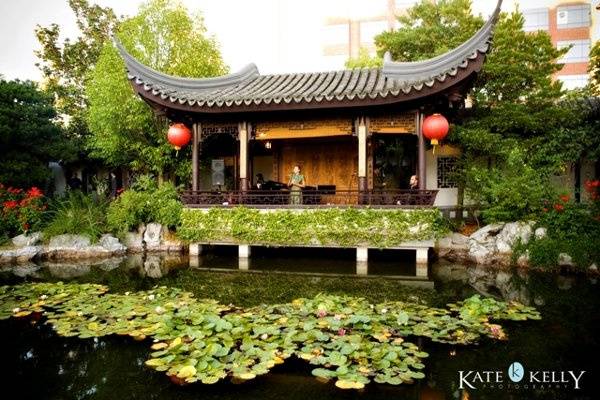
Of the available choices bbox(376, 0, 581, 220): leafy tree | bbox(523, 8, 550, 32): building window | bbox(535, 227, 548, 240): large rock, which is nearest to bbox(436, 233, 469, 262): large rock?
bbox(376, 0, 581, 220): leafy tree

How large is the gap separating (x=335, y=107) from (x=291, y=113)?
1.18 m

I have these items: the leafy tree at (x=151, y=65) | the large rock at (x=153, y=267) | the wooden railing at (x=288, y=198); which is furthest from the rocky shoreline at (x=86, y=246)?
the leafy tree at (x=151, y=65)

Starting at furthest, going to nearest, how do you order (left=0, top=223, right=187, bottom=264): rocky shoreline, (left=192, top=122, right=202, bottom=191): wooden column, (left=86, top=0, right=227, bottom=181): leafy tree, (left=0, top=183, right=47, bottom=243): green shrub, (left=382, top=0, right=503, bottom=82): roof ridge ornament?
(left=86, top=0, right=227, bottom=181): leafy tree < (left=192, top=122, right=202, bottom=191): wooden column < (left=0, top=183, right=47, bottom=243): green shrub < (left=0, top=223, right=187, bottom=264): rocky shoreline < (left=382, top=0, right=503, bottom=82): roof ridge ornament

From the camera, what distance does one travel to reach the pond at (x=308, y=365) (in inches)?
105

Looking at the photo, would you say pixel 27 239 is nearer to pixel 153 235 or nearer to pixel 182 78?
pixel 153 235

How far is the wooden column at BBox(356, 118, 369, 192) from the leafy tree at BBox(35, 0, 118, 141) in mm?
13139

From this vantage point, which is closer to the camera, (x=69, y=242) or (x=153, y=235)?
(x=69, y=242)

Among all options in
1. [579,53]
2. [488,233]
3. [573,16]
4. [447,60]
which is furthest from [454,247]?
[573,16]

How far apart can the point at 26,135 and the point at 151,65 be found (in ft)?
16.8

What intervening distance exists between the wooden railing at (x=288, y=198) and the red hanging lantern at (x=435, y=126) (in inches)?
46.3

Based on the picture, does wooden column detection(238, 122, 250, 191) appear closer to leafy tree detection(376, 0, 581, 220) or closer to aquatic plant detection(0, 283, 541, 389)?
aquatic plant detection(0, 283, 541, 389)

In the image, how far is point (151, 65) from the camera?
11.3 metres

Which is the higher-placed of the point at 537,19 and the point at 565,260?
the point at 537,19

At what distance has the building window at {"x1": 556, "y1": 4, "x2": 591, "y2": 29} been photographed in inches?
994
